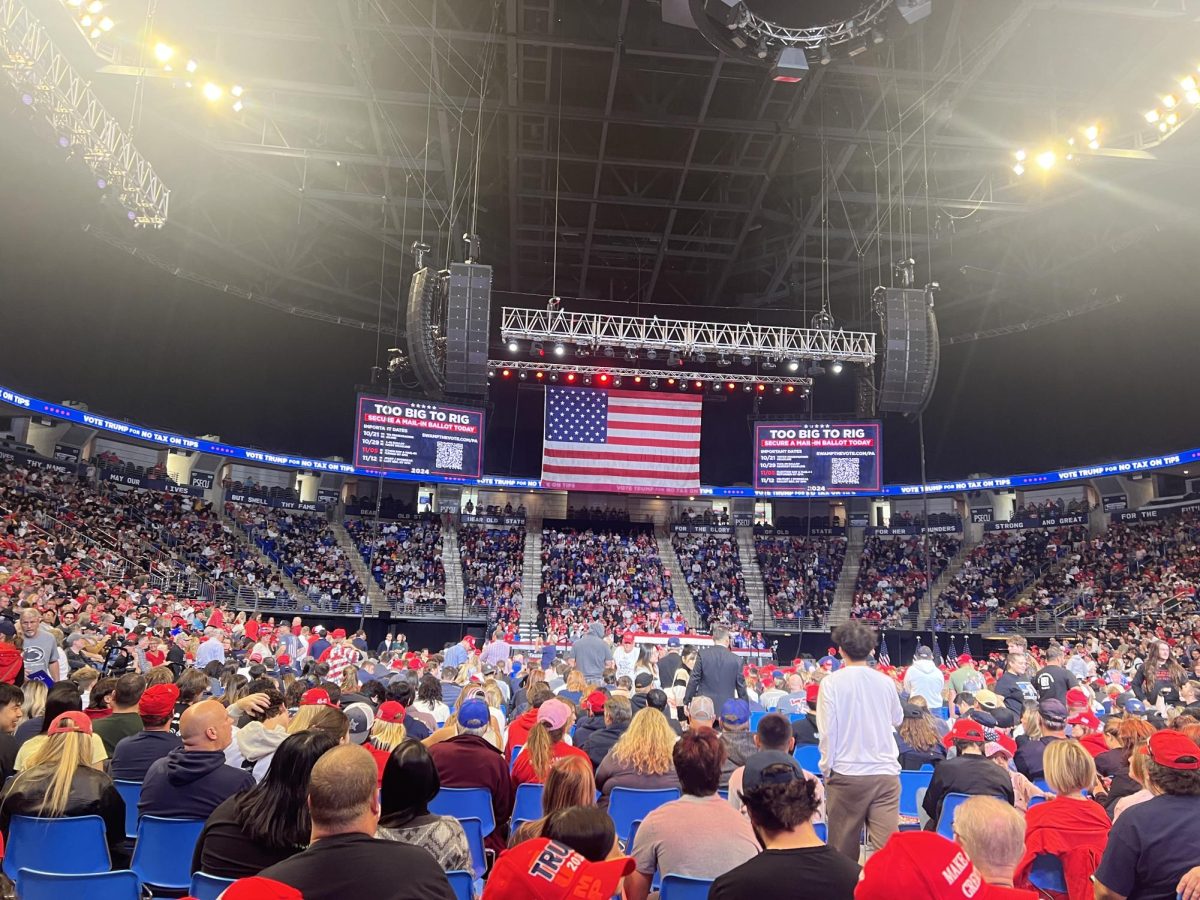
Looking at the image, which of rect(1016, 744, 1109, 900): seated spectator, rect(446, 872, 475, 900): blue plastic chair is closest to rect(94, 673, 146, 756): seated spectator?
rect(446, 872, 475, 900): blue plastic chair

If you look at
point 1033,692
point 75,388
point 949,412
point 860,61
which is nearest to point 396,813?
point 1033,692

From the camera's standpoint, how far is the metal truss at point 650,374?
2122cm

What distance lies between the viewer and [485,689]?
7715mm

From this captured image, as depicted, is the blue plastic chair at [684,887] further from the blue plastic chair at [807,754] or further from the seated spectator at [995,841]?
the blue plastic chair at [807,754]

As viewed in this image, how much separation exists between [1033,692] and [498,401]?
84.5 ft

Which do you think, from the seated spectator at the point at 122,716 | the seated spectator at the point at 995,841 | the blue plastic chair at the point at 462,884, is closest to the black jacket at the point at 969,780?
the seated spectator at the point at 995,841

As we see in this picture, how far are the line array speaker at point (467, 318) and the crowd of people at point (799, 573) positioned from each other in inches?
719

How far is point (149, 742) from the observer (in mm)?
4562

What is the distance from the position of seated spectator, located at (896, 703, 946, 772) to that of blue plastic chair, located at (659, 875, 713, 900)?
3.85m

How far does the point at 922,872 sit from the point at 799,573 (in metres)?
29.8

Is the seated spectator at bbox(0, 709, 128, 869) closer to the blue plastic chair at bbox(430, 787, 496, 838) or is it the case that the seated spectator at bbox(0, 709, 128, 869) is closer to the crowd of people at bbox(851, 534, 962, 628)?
the blue plastic chair at bbox(430, 787, 496, 838)

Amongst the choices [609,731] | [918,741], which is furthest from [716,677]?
[609,731]

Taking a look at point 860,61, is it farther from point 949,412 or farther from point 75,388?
point 75,388

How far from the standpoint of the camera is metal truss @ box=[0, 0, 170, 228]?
11445mm
